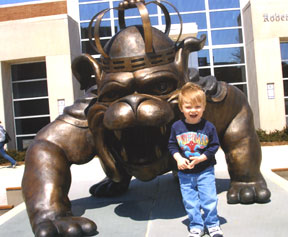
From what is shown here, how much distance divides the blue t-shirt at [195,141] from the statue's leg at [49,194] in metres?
0.75

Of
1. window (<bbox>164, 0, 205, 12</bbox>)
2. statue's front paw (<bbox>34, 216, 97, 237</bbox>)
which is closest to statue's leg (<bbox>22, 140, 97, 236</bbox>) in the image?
statue's front paw (<bbox>34, 216, 97, 237</bbox>)

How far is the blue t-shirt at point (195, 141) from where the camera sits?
192 centimetres

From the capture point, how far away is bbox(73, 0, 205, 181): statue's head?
6.57ft

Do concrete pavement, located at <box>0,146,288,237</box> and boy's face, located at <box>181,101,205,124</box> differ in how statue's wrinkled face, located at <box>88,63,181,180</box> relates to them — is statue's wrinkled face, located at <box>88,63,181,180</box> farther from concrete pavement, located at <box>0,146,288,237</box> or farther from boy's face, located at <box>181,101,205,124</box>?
concrete pavement, located at <box>0,146,288,237</box>

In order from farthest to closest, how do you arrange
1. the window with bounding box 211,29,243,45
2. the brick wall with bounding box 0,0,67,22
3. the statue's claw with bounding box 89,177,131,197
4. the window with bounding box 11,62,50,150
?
the window with bounding box 211,29,243,45 < the brick wall with bounding box 0,0,67,22 < the window with bounding box 11,62,50,150 < the statue's claw with bounding box 89,177,131,197

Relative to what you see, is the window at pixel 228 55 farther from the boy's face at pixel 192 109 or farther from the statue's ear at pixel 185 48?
the boy's face at pixel 192 109

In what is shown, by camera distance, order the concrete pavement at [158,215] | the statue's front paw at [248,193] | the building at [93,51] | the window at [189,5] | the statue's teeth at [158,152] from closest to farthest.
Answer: the concrete pavement at [158,215] → the statue's teeth at [158,152] → the statue's front paw at [248,193] → the building at [93,51] → the window at [189,5]

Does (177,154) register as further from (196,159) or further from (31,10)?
(31,10)

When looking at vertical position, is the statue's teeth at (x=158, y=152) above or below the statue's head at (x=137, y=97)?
below

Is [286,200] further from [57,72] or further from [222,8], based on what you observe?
[222,8]

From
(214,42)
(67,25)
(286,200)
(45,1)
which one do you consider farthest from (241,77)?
(286,200)

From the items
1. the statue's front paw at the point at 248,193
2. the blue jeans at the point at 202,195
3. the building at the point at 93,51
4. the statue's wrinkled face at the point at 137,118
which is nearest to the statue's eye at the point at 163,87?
the statue's wrinkled face at the point at 137,118

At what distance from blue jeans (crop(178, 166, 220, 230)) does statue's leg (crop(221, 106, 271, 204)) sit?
28.1 inches

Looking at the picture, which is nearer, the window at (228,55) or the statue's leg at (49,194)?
the statue's leg at (49,194)
